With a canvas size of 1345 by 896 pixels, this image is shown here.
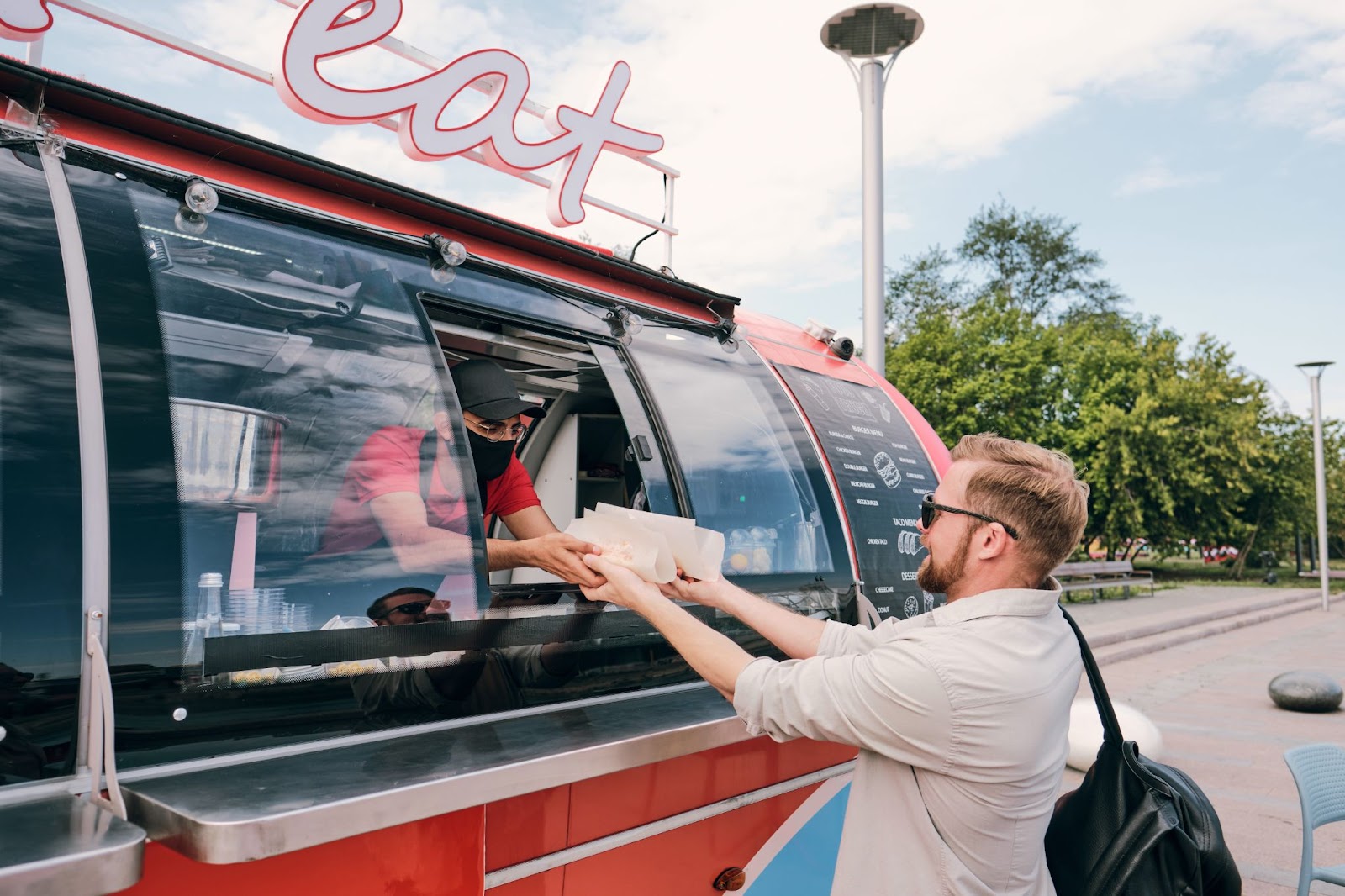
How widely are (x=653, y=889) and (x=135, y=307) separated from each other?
4.81ft

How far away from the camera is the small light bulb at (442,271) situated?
2.12 m

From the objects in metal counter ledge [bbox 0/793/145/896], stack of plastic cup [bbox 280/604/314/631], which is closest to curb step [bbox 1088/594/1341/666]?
stack of plastic cup [bbox 280/604/314/631]

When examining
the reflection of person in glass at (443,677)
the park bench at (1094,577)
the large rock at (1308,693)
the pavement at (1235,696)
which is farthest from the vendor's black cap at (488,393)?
the park bench at (1094,577)

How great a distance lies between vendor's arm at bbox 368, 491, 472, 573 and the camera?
1.72m

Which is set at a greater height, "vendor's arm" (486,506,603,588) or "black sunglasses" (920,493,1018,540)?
"black sunglasses" (920,493,1018,540)

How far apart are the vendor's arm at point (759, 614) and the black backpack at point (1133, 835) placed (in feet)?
1.92

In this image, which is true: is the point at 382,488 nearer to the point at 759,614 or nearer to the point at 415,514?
the point at 415,514

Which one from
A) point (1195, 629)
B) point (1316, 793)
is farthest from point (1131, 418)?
point (1316, 793)

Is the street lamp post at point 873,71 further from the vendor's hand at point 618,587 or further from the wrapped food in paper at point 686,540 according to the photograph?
the vendor's hand at point 618,587

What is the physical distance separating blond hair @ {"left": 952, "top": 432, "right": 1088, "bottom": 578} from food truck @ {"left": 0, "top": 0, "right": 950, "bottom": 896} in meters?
0.72

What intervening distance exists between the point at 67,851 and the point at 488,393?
5.94 feet

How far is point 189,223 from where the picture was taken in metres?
1.71

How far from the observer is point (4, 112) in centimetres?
155

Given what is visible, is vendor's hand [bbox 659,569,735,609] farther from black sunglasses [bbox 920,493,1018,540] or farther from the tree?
the tree
